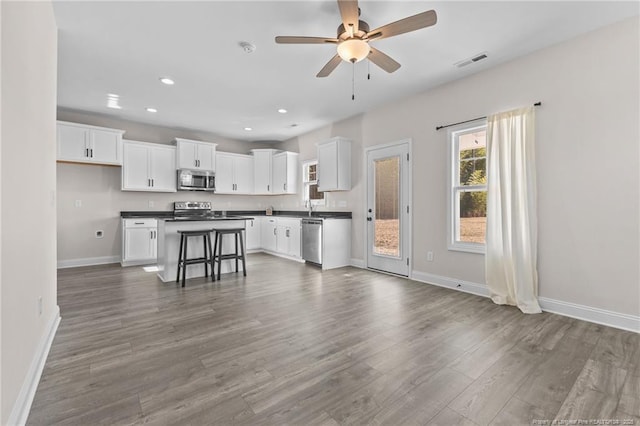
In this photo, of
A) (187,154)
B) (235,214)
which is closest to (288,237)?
(235,214)

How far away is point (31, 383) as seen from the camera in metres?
1.72

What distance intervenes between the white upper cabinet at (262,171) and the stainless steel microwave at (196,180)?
1.06 m

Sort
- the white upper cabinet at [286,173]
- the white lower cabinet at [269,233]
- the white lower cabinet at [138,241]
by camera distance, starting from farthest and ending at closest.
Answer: the white upper cabinet at [286,173] < the white lower cabinet at [269,233] < the white lower cabinet at [138,241]

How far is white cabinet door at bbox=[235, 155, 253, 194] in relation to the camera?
23.2 ft

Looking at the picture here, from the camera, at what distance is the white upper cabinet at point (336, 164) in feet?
17.8

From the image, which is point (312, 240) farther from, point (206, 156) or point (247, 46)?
point (247, 46)

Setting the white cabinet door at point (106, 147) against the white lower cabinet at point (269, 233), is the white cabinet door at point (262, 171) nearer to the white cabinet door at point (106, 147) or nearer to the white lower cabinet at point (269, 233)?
the white lower cabinet at point (269, 233)

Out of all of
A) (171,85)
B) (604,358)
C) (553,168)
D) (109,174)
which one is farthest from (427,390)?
(109,174)

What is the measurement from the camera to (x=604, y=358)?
214 cm

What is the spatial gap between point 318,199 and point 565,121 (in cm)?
437

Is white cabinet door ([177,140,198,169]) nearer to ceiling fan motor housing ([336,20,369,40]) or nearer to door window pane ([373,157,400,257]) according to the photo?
door window pane ([373,157,400,257])

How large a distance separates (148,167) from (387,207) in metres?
4.76

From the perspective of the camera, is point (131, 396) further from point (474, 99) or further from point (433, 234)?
point (474, 99)

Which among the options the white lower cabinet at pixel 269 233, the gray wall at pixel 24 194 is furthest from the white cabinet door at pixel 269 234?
the gray wall at pixel 24 194
